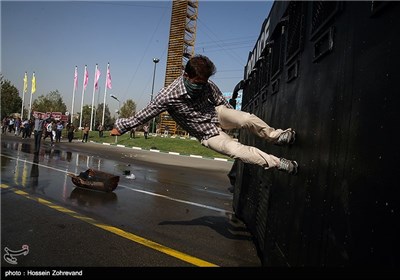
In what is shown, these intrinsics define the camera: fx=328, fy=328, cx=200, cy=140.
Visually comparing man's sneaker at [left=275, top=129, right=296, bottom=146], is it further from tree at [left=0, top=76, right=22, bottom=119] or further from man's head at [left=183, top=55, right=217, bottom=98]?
tree at [left=0, top=76, right=22, bottom=119]

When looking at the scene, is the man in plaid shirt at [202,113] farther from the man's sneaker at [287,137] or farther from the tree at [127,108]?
the tree at [127,108]

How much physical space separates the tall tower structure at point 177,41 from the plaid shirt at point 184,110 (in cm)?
4394

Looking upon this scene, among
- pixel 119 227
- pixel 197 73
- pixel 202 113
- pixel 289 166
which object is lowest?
pixel 119 227

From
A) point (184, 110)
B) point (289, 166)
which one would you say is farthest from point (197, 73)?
point (289, 166)

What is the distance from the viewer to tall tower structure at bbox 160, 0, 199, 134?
4850 centimetres

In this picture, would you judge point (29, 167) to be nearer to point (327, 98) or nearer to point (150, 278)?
point (150, 278)

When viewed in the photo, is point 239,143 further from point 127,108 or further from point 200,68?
point 127,108

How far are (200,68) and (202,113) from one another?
609 mm

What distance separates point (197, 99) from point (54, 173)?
24.2 feet

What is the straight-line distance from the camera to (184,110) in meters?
4.15

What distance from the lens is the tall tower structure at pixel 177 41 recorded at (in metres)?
48.5

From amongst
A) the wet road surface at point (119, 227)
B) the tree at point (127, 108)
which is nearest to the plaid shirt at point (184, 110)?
the wet road surface at point (119, 227)

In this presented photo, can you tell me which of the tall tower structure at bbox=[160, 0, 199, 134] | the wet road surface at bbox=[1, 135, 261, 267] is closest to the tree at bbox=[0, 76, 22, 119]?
the tall tower structure at bbox=[160, 0, 199, 134]

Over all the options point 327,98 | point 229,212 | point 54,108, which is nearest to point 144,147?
point 229,212
